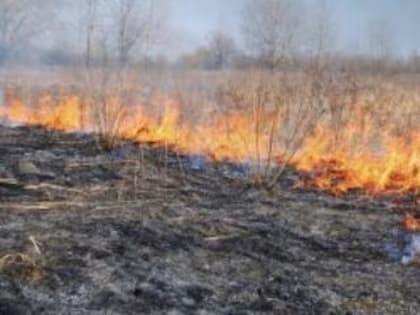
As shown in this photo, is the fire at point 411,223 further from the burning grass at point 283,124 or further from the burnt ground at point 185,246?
the burning grass at point 283,124

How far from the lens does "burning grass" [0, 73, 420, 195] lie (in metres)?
9.38

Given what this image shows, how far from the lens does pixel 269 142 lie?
9.19m

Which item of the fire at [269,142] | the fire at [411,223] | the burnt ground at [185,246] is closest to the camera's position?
the burnt ground at [185,246]

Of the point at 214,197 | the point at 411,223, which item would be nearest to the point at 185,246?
the point at 214,197

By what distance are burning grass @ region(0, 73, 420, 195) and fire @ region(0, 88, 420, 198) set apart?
0.02 meters

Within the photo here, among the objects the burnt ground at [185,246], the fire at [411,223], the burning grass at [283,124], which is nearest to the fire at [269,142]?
the burning grass at [283,124]

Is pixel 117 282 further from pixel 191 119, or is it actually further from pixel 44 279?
pixel 191 119

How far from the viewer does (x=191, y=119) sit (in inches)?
510

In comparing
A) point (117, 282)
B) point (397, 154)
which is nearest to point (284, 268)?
point (117, 282)

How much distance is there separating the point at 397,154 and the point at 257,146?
265 cm

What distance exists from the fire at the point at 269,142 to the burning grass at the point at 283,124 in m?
0.02

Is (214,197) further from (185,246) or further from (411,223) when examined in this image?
(411,223)

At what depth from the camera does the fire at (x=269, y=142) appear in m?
9.29

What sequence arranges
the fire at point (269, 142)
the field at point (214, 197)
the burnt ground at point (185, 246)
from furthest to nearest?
the fire at point (269, 142), the field at point (214, 197), the burnt ground at point (185, 246)
